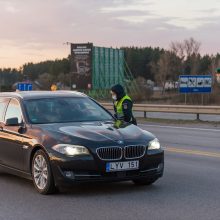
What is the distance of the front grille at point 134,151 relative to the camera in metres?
8.12

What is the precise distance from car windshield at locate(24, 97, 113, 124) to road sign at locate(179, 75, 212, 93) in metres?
23.3

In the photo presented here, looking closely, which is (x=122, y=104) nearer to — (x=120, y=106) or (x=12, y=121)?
(x=120, y=106)

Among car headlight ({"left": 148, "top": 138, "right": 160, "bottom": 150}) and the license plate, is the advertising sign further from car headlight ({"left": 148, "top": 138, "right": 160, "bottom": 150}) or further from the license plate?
the license plate

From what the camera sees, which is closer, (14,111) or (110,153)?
(110,153)

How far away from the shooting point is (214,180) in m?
9.37

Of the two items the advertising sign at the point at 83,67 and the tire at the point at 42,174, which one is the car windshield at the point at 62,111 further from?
the advertising sign at the point at 83,67

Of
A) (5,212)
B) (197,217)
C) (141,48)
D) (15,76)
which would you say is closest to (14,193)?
(5,212)

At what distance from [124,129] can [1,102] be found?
2.68 m

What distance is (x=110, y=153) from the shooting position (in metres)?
8.03

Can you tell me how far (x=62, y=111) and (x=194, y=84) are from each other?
2435cm

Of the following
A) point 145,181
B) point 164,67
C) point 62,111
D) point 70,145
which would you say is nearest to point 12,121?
point 62,111

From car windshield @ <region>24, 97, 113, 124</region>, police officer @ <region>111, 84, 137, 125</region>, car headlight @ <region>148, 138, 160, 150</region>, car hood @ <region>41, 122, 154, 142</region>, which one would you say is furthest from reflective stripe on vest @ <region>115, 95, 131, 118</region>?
car headlight @ <region>148, 138, 160, 150</region>

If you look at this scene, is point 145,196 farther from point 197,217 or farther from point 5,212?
point 5,212

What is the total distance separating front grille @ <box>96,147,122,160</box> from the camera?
799 centimetres
